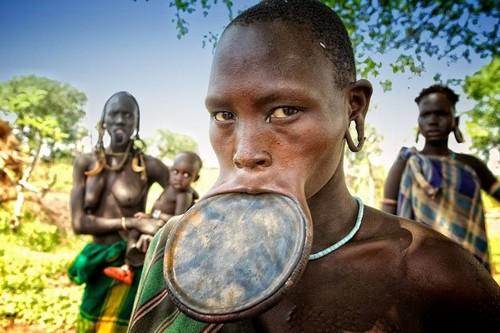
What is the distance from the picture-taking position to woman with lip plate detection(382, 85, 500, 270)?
3508mm

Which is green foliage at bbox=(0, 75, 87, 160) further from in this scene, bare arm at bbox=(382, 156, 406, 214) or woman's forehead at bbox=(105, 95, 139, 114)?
bare arm at bbox=(382, 156, 406, 214)

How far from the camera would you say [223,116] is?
123 cm

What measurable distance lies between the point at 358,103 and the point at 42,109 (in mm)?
41274

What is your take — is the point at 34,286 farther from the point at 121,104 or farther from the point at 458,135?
the point at 458,135

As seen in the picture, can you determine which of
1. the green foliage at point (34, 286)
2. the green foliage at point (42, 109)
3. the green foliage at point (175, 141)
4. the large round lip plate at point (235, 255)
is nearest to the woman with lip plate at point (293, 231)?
the large round lip plate at point (235, 255)

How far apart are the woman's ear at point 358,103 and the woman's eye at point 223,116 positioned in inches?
15.5

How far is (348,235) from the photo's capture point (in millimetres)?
1396

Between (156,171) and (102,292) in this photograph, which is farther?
(156,171)

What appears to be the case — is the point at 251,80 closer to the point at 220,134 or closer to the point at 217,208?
the point at 220,134

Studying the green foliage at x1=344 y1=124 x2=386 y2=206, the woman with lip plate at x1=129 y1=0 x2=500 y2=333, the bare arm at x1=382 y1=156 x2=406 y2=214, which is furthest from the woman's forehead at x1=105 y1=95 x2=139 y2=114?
the green foliage at x1=344 y1=124 x2=386 y2=206

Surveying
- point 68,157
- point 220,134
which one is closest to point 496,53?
point 220,134

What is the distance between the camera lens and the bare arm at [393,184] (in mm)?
3830

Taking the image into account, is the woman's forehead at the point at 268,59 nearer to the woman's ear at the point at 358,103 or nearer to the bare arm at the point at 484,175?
the woman's ear at the point at 358,103

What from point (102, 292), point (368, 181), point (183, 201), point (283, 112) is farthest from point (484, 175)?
point (368, 181)
